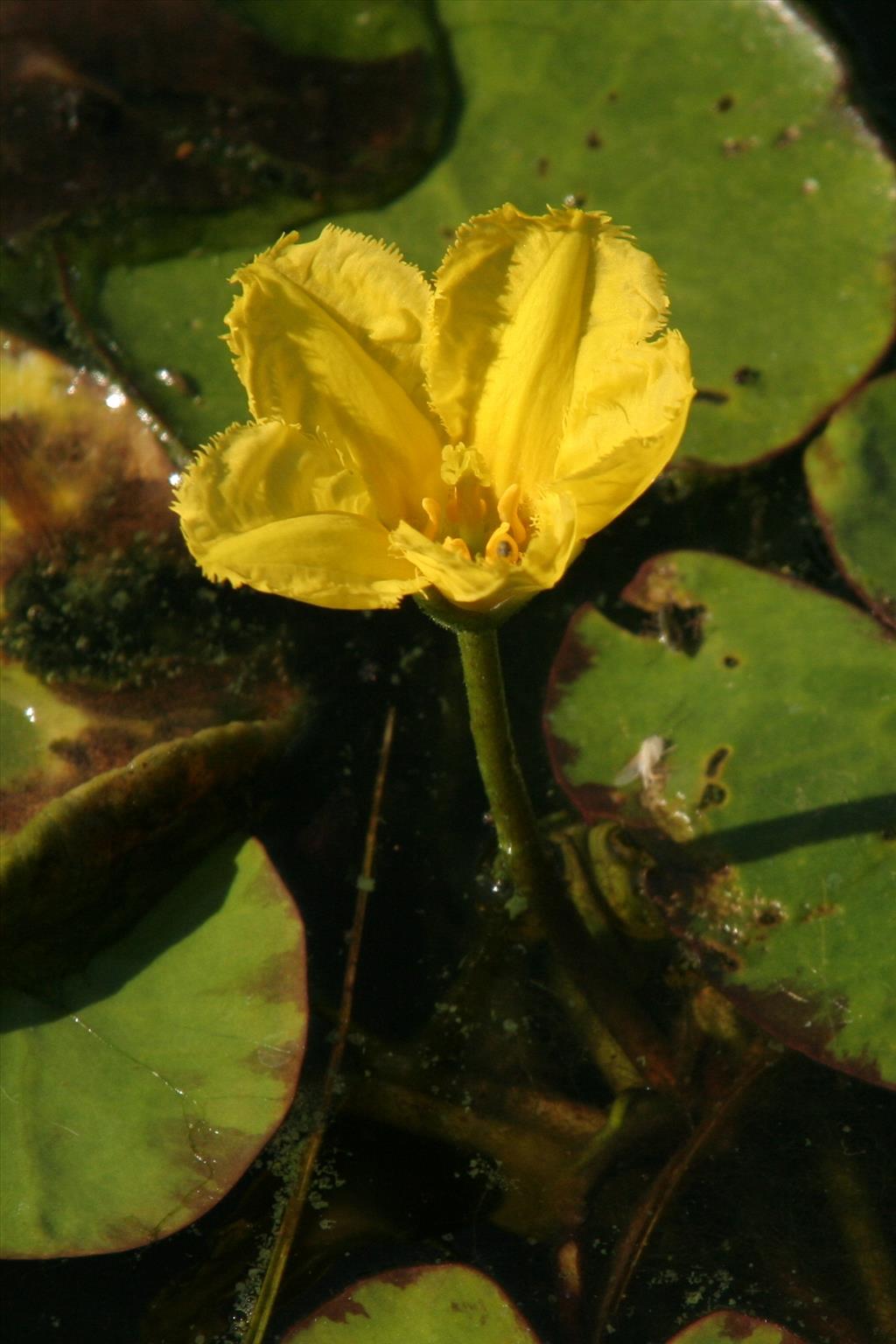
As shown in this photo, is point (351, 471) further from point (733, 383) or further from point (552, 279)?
point (733, 383)

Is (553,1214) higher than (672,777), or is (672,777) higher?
(672,777)

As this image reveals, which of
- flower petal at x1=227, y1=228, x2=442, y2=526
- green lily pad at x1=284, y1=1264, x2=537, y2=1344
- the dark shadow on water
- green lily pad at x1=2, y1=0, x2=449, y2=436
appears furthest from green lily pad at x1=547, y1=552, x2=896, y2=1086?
green lily pad at x1=2, y1=0, x2=449, y2=436

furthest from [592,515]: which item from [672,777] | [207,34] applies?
[207,34]

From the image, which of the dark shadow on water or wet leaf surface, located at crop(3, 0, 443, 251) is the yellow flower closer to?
the dark shadow on water

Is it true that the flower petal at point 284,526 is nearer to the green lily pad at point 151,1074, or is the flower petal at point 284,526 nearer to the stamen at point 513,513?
the stamen at point 513,513

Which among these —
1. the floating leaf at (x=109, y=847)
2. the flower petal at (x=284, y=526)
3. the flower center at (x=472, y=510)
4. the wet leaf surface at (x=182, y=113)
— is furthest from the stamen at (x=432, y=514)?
the wet leaf surface at (x=182, y=113)
